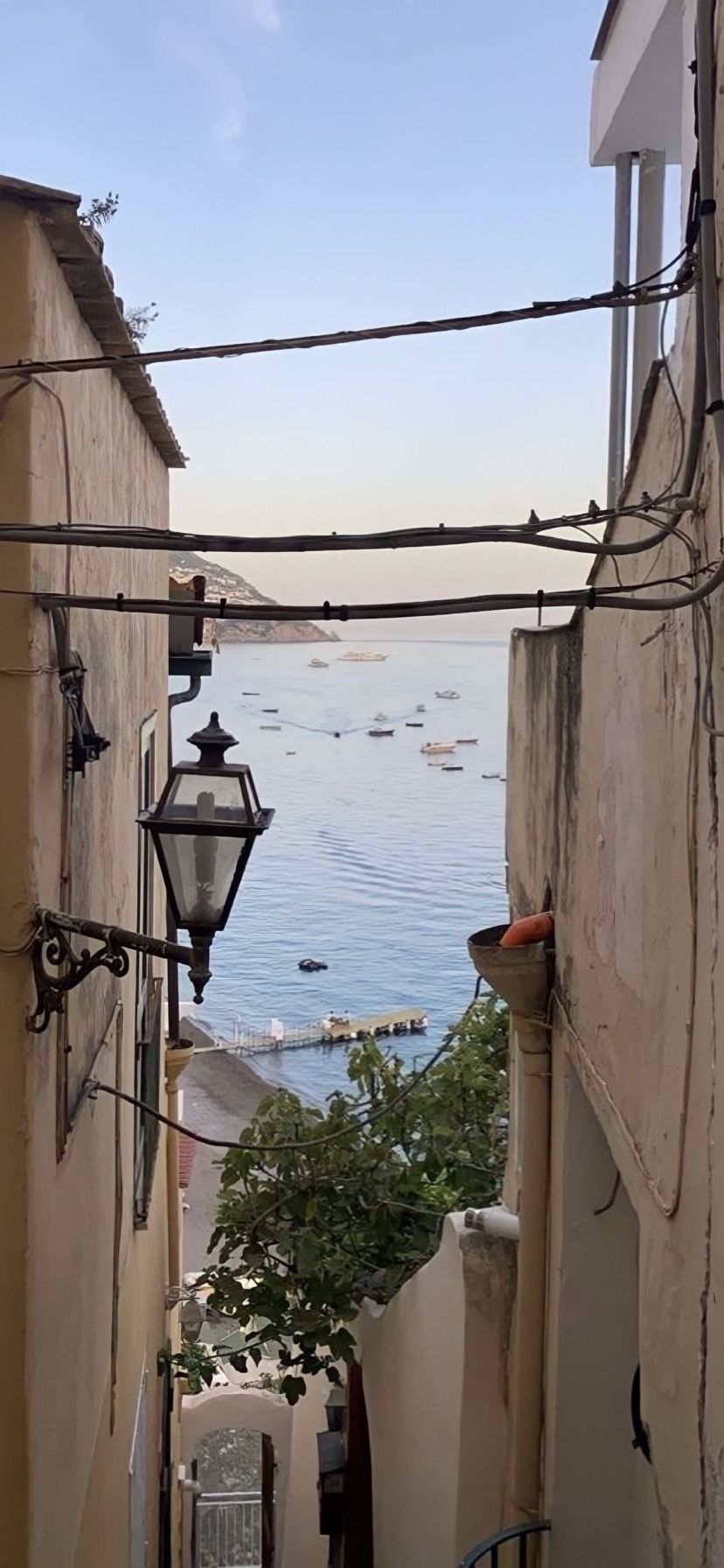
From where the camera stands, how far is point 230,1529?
14.5m

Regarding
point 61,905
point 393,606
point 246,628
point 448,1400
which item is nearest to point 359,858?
point 246,628

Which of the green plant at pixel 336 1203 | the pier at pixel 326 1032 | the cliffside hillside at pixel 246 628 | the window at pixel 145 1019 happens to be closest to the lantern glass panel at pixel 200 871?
the cliffside hillside at pixel 246 628

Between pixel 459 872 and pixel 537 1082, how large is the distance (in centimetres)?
938

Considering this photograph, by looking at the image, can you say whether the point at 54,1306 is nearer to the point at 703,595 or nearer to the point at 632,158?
the point at 703,595

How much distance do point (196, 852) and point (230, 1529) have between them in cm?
1400

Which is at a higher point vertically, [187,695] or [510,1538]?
[187,695]

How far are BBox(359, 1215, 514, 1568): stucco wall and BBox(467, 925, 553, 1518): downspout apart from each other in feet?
1.04

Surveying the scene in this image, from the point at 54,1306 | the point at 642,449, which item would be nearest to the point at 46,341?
the point at 642,449

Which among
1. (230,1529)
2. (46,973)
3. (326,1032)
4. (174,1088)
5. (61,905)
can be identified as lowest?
(230,1529)

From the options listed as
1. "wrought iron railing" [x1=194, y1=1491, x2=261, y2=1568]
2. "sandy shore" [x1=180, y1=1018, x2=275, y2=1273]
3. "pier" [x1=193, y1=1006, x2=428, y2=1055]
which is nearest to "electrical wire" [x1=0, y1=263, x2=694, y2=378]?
"pier" [x1=193, y1=1006, x2=428, y2=1055]

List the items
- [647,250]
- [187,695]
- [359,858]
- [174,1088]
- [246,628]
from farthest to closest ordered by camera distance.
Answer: [359,858]
[174,1088]
[187,695]
[246,628]
[647,250]

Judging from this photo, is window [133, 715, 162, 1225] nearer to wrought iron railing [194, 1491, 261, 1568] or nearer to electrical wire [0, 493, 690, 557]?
electrical wire [0, 493, 690, 557]

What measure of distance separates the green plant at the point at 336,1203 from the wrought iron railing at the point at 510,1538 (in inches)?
90.1

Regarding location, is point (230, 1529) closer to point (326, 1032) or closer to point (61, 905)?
point (326, 1032)
